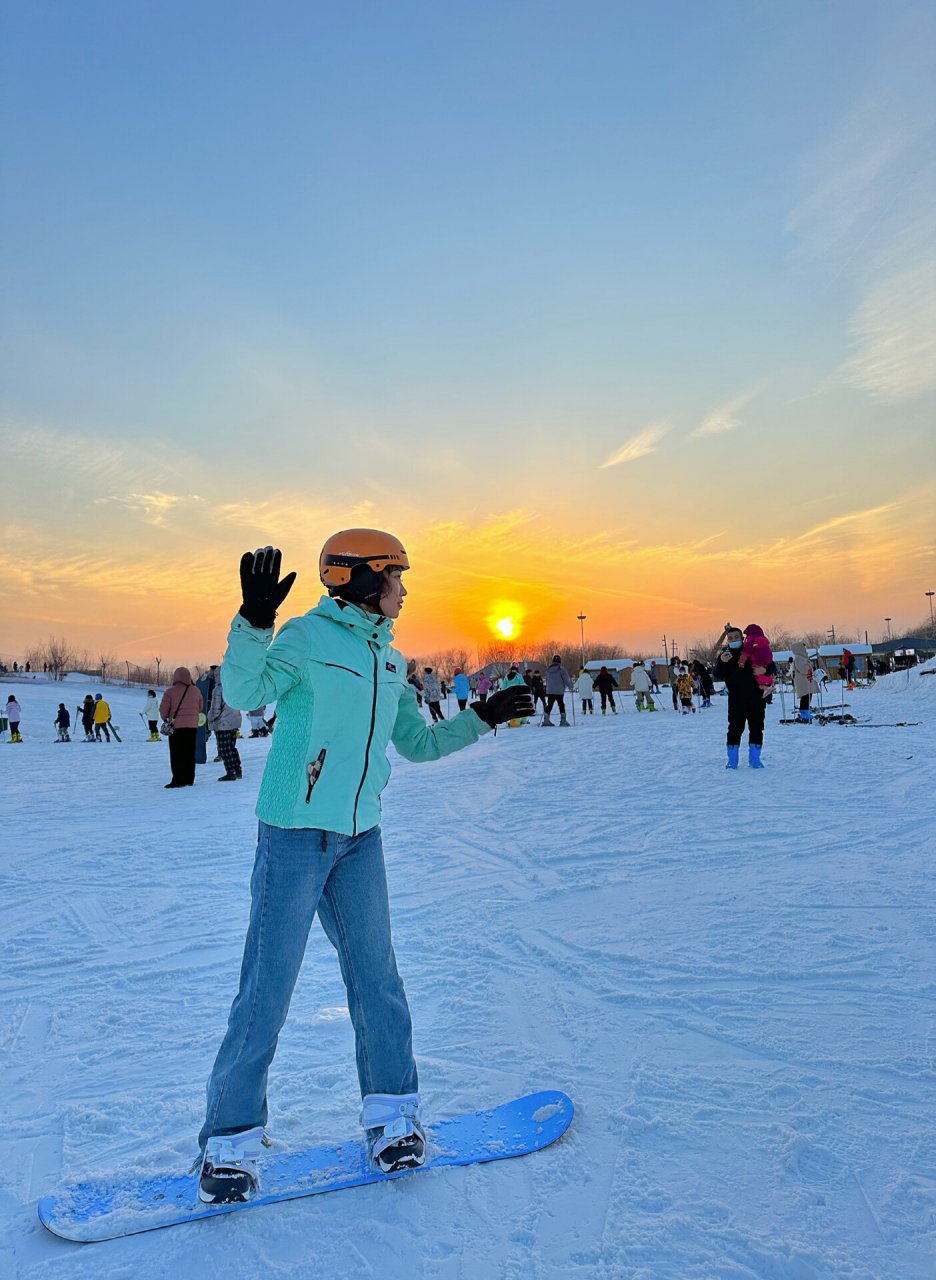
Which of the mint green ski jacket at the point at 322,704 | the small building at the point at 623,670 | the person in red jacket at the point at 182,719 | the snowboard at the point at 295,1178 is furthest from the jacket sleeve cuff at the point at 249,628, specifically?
the small building at the point at 623,670

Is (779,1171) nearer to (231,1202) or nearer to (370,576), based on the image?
(231,1202)

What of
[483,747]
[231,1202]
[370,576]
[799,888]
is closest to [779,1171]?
[231,1202]

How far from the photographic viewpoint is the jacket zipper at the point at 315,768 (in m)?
2.30

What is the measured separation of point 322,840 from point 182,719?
10616 millimetres

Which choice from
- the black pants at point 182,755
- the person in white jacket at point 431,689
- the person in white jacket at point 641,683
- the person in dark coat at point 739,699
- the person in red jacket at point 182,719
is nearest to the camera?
the person in dark coat at point 739,699

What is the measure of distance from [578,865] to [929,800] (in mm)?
4105

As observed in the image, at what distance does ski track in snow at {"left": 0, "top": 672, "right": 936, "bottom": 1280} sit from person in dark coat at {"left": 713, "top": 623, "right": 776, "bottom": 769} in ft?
9.75

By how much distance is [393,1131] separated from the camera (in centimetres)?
231

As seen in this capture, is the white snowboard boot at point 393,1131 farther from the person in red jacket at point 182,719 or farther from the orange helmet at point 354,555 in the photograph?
the person in red jacket at point 182,719

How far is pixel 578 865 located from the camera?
623 centimetres

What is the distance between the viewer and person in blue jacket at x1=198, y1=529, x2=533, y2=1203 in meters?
2.21

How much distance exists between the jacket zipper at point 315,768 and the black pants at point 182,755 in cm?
1081

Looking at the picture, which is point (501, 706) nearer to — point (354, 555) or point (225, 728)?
point (354, 555)

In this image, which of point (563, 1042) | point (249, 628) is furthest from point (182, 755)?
point (249, 628)
